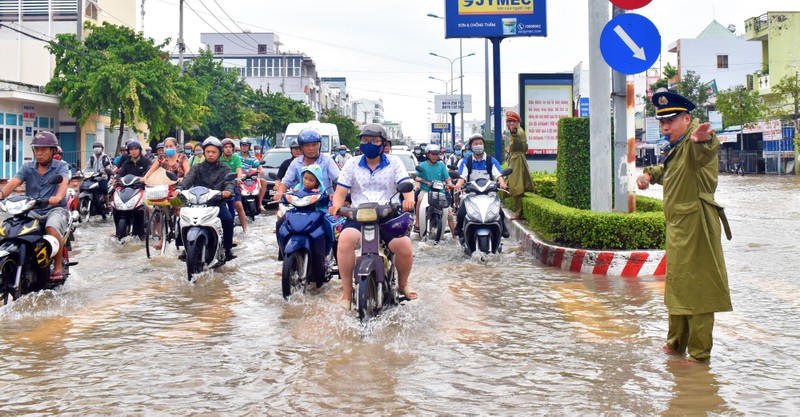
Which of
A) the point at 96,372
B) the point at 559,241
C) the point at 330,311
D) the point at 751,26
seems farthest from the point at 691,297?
the point at 751,26

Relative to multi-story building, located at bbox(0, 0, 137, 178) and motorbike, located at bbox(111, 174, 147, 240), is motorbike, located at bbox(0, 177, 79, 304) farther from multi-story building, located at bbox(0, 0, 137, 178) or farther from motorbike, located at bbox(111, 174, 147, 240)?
multi-story building, located at bbox(0, 0, 137, 178)

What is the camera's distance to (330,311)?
24.3 feet

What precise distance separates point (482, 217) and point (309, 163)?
8.88 feet

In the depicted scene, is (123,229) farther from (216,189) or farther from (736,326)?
(736,326)

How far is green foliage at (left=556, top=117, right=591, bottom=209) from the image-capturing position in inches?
479

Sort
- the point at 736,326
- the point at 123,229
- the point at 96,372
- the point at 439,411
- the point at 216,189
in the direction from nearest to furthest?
1. the point at 439,411
2. the point at 96,372
3. the point at 736,326
4. the point at 216,189
5. the point at 123,229

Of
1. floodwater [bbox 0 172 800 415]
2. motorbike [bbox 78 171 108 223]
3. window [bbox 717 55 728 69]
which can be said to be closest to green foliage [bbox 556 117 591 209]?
floodwater [bbox 0 172 800 415]

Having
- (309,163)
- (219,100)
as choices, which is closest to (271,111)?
(219,100)

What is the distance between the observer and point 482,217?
10.7m

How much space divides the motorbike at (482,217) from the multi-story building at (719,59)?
55.0 m

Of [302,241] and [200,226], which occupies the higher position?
[200,226]

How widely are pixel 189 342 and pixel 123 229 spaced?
7.35 metres

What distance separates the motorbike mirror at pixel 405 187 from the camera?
6.55m

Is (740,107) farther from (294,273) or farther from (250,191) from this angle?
(294,273)
